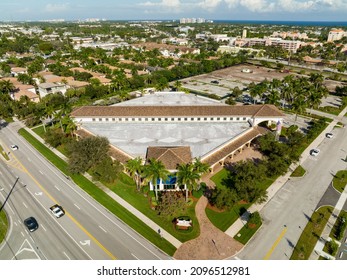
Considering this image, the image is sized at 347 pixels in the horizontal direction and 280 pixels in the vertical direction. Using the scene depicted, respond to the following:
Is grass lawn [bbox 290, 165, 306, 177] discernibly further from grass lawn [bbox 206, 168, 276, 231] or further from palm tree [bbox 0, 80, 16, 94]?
palm tree [bbox 0, 80, 16, 94]

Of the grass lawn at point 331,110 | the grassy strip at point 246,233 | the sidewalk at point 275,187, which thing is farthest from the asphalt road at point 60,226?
the grass lawn at point 331,110

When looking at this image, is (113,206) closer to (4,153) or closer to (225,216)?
(225,216)

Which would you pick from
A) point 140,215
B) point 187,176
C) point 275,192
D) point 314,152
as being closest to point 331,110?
Answer: point 314,152

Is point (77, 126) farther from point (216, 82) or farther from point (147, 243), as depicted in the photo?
point (216, 82)

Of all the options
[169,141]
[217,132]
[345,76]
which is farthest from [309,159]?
[345,76]

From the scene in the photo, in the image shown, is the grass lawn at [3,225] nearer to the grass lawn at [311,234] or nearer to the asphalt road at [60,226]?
the asphalt road at [60,226]

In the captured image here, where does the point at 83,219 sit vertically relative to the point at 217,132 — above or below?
below

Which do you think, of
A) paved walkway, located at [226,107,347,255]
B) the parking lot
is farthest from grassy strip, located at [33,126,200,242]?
the parking lot
